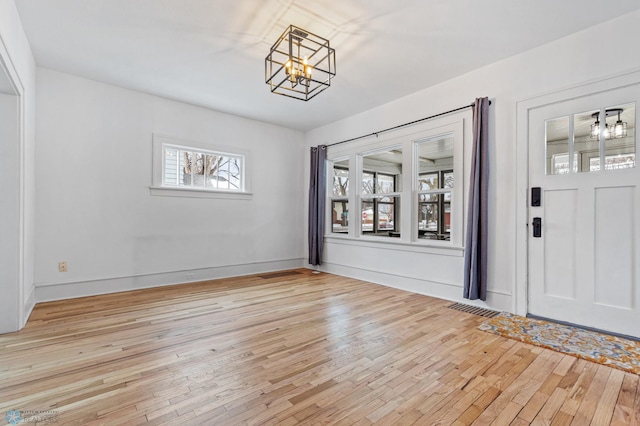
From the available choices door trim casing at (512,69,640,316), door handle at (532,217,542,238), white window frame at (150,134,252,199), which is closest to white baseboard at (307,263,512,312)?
door trim casing at (512,69,640,316)

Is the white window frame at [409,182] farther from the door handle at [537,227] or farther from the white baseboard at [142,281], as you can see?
the white baseboard at [142,281]

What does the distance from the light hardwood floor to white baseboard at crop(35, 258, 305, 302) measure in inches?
13.9

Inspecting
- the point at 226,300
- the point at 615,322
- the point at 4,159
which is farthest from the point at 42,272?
Answer: the point at 615,322

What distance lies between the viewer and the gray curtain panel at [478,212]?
3238mm

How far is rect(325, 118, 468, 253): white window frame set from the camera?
358cm

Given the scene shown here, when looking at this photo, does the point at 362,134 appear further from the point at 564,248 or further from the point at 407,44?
the point at 564,248

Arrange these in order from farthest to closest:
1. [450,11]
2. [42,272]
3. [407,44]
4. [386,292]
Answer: [386,292], [42,272], [407,44], [450,11]

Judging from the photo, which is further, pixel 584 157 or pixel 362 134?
pixel 362 134

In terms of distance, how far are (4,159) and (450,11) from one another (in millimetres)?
3883

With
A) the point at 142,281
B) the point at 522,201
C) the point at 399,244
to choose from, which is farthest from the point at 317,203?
the point at 522,201

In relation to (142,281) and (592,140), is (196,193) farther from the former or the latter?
(592,140)

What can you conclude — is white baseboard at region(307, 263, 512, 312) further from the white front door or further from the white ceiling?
the white ceiling

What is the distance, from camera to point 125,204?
158 inches

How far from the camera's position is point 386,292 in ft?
13.0
